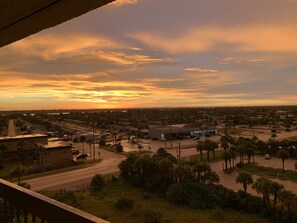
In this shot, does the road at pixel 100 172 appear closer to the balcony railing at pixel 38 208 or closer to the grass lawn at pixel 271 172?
the grass lawn at pixel 271 172

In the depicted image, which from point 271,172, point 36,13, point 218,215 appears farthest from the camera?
point 271,172

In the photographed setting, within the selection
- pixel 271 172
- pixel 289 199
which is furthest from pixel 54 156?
pixel 289 199

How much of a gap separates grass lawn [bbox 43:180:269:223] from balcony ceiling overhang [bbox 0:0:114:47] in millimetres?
11723

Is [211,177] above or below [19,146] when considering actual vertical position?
below

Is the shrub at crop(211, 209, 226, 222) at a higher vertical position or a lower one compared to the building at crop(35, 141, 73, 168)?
lower

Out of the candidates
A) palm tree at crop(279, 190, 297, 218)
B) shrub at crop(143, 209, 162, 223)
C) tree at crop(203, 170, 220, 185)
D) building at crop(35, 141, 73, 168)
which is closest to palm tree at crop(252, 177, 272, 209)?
palm tree at crop(279, 190, 297, 218)

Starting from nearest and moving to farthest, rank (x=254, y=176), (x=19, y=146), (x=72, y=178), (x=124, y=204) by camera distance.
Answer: (x=124, y=204), (x=254, y=176), (x=72, y=178), (x=19, y=146)

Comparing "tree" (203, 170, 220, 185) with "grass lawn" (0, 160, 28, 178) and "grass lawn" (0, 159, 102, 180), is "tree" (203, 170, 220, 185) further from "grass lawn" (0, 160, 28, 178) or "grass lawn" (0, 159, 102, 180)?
"grass lawn" (0, 160, 28, 178)

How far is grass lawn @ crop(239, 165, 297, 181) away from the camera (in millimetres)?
19922

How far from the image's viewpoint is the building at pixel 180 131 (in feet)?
142

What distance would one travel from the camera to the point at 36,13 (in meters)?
1.33

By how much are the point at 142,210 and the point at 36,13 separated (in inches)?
540

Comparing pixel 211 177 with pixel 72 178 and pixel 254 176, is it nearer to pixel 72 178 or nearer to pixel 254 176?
Result: pixel 254 176

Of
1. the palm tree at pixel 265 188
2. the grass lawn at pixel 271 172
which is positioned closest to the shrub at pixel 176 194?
the palm tree at pixel 265 188
